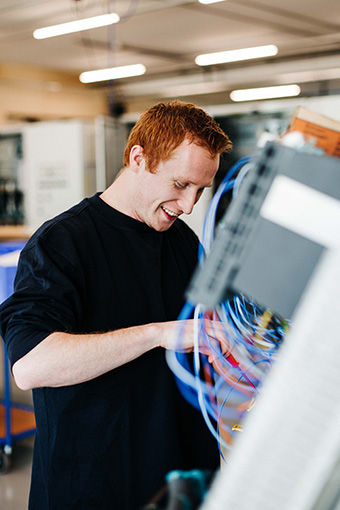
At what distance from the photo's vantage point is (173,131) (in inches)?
44.9

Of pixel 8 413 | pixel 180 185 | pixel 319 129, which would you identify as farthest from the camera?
pixel 8 413

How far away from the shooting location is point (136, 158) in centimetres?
124

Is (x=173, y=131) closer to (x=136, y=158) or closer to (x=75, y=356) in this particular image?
(x=136, y=158)

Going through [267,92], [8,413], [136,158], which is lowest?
[8,413]

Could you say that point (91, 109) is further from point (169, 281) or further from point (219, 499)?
point (219, 499)

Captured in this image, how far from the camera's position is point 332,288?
401mm

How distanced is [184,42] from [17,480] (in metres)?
6.79

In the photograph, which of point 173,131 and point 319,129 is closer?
point 319,129

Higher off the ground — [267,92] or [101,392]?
[101,392]

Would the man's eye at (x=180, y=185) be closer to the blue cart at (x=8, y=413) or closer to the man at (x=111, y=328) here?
the man at (x=111, y=328)

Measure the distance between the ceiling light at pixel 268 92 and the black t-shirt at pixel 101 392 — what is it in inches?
328

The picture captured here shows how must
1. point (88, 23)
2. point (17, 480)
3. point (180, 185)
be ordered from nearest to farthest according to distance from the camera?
1. point (180, 185)
2. point (17, 480)
3. point (88, 23)

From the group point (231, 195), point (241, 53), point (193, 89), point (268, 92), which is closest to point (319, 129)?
point (231, 195)

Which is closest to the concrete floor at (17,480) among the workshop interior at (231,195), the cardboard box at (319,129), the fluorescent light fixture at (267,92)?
the workshop interior at (231,195)
